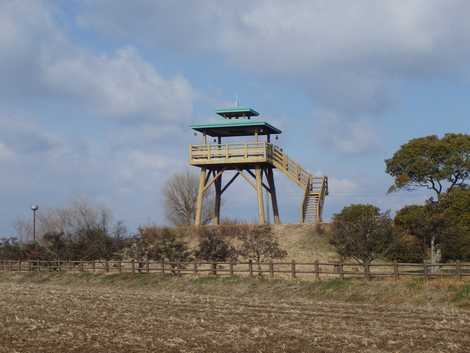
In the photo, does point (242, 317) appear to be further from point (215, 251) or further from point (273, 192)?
point (273, 192)

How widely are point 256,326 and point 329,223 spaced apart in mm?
30602

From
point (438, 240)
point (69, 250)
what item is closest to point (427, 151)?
point (438, 240)

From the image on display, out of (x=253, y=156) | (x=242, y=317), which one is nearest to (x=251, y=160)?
(x=253, y=156)

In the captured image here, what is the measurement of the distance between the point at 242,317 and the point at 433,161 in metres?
25.7

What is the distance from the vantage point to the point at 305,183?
175 ft

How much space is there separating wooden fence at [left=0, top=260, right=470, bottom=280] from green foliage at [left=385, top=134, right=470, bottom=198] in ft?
24.9

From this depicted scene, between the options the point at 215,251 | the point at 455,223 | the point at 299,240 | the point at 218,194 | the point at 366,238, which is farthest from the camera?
the point at 218,194

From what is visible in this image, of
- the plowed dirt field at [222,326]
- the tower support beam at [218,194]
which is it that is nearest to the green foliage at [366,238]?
the plowed dirt field at [222,326]

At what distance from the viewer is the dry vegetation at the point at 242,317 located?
64.6 feet

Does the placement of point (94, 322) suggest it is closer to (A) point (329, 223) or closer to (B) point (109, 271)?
(B) point (109, 271)

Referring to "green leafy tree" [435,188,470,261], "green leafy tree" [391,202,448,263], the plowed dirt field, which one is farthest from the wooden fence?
the plowed dirt field

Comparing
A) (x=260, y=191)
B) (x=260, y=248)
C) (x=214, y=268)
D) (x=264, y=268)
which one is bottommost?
(x=264, y=268)

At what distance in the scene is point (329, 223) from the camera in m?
53.7

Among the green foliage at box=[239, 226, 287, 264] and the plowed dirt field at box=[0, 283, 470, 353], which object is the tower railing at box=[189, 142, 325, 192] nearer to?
the green foliage at box=[239, 226, 287, 264]
